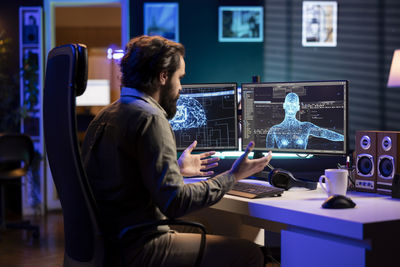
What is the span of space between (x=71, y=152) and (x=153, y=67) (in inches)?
19.8

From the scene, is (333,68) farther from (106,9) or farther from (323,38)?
(106,9)

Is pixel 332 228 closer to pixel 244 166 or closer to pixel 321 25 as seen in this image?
pixel 244 166

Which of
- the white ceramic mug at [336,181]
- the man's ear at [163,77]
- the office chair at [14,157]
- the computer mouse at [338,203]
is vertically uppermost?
the man's ear at [163,77]

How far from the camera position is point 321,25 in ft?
17.9

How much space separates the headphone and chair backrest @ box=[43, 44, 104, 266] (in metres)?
0.97

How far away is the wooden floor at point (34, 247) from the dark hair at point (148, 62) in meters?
2.33

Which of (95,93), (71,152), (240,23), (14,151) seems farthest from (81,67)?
(95,93)

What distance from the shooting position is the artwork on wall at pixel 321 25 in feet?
17.9

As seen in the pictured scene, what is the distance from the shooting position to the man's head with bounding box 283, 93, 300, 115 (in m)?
2.57

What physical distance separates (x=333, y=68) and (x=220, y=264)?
13.7 ft

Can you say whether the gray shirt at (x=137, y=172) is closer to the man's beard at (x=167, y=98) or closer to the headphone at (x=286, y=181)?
the man's beard at (x=167, y=98)

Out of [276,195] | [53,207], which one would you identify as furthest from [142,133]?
[53,207]

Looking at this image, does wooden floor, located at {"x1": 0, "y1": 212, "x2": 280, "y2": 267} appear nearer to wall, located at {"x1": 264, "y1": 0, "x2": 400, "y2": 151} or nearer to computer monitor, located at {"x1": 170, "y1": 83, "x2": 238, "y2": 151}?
computer monitor, located at {"x1": 170, "y1": 83, "x2": 238, "y2": 151}

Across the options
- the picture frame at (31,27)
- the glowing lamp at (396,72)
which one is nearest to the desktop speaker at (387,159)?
the glowing lamp at (396,72)
